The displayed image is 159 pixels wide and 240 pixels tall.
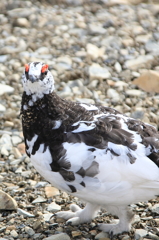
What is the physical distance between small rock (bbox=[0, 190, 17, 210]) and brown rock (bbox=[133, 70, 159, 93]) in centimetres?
296

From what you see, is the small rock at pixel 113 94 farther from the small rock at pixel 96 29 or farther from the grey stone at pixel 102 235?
the grey stone at pixel 102 235

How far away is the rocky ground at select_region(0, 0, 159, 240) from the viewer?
4.46m

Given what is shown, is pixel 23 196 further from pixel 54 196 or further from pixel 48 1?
pixel 48 1

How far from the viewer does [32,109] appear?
409 cm

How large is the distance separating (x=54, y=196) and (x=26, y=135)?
97 cm

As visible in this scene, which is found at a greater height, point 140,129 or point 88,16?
point 140,129

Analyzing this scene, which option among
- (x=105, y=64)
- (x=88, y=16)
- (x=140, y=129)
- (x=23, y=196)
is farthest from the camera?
(x=88, y=16)

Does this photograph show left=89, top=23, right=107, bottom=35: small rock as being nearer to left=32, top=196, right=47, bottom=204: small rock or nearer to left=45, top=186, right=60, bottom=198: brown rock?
left=45, top=186, right=60, bottom=198: brown rock

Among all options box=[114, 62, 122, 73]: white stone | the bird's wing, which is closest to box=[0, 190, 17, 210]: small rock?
the bird's wing

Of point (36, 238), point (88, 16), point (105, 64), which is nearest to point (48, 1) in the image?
point (88, 16)

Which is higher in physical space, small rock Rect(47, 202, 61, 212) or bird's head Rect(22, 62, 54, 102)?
bird's head Rect(22, 62, 54, 102)

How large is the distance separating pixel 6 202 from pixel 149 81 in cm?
311

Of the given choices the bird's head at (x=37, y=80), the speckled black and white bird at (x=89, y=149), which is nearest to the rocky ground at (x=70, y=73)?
the speckled black and white bird at (x=89, y=149)

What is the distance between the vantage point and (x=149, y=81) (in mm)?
6625
